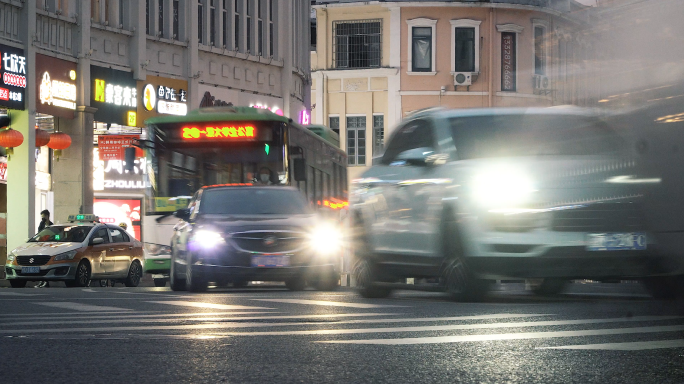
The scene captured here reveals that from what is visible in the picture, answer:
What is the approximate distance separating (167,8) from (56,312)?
25399 millimetres

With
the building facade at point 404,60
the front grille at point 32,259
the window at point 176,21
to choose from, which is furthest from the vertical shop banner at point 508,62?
the front grille at point 32,259

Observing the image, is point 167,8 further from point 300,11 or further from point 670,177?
point 670,177

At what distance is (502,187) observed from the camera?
1127 cm

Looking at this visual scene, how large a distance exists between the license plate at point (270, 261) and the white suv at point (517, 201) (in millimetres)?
4103

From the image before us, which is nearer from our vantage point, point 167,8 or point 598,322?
point 598,322

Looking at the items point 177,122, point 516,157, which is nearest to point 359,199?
point 516,157

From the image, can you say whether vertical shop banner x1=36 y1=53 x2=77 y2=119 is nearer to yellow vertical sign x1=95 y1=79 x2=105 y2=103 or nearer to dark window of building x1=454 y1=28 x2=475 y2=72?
yellow vertical sign x1=95 y1=79 x2=105 y2=103

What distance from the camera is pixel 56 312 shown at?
11734 mm

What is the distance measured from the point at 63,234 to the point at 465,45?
95.2 ft

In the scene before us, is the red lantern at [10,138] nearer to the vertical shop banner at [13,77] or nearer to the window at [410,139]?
the vertical shop banner at [13,77]

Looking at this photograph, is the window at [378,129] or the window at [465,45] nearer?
the window at [465,45]

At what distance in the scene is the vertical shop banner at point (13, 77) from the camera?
28.4 metres

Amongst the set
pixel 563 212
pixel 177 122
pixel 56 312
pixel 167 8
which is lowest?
pixel 56 312

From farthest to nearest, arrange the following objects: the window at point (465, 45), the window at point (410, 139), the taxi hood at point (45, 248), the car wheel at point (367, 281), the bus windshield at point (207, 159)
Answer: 1. the window at point (465, 45)
2. the taxi hood at point (45, 248)
3. the bus windshield at point (207, 159)
4. the car wheel at point (367, 281)
5. the window at point (410, 139)
